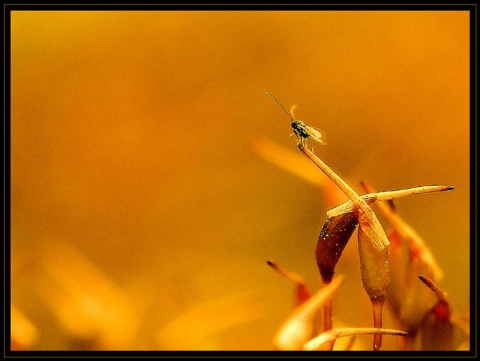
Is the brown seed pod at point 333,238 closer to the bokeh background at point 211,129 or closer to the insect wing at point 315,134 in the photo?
the insect wing at point 315,134

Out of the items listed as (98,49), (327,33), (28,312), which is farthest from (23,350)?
(327,33)

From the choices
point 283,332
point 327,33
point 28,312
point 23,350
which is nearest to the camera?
point 283,332

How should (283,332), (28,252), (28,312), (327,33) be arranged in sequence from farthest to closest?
(327,33), (28,252), (28,312), (283,332)

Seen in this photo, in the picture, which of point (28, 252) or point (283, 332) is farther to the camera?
point (28, 252)

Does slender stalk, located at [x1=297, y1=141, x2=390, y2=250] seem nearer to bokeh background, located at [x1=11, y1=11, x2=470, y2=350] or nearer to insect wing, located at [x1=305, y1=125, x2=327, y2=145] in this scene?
insect wing, located at [x1=305, y1=125, x2=327, y2=145]

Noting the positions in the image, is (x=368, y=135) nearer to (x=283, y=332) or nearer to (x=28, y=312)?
(x=28, y=312)

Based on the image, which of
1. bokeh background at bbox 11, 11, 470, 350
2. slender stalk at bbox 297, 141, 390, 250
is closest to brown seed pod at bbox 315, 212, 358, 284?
slender stalk at bbox 297, 141, 390, 250

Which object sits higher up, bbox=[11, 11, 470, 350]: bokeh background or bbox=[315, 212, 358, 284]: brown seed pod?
bbox=[11, 11, 470, 350]: bokeh background

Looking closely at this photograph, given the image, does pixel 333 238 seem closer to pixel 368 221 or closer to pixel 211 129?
pixel 368 221
